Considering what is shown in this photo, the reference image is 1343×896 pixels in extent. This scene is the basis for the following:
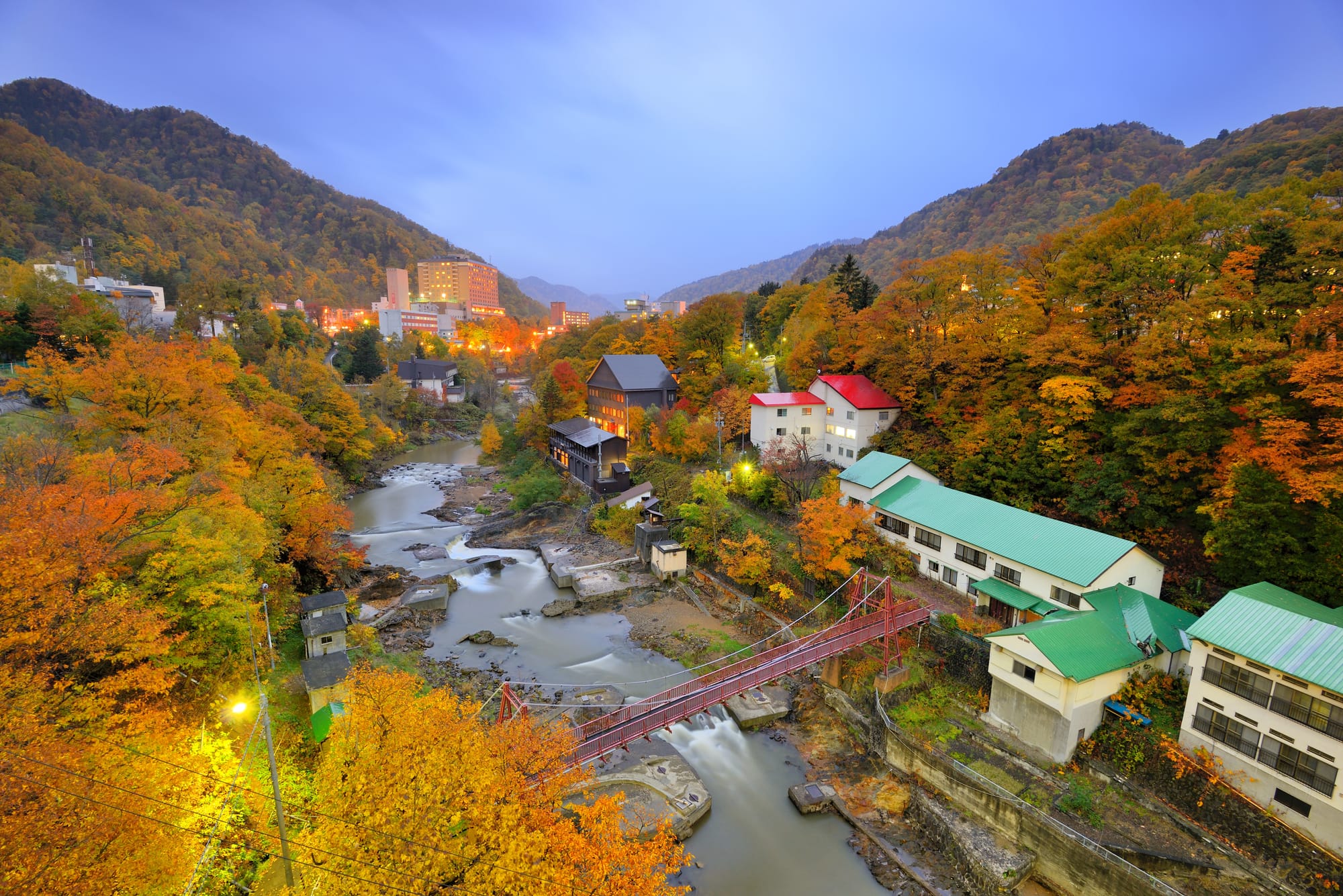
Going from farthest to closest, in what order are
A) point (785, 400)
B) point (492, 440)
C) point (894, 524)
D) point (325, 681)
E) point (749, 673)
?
point (492, 440), point (785, 400), point (894, 524), point (749, 673), point (325, 681)

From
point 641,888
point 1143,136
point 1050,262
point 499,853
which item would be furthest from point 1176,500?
point 1143,136

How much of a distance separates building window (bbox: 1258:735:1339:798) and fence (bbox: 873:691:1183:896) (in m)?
3.03

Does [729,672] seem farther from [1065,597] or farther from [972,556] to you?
[1065,597]

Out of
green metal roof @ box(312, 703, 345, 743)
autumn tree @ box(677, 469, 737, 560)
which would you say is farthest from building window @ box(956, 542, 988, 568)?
green metal roof @ box(312, 703, 345, 743)

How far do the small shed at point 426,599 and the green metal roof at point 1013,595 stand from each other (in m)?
20.2

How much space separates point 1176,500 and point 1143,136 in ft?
227

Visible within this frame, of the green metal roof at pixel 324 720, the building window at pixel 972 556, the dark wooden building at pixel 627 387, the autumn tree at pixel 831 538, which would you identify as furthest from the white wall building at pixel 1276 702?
the dark wooden building at pixel 627 387

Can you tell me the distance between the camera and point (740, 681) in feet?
47.7

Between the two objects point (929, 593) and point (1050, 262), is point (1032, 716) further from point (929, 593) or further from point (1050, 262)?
point (1050, 262)

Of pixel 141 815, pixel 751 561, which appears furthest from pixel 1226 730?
pixel 141 815

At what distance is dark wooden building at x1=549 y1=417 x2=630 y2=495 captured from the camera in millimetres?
32094

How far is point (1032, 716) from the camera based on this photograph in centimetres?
1233

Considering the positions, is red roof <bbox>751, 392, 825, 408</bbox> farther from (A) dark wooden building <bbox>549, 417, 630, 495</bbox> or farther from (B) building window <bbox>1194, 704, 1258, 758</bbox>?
(B) building window <bbox>1194, 704, 1258, 758</bbox>

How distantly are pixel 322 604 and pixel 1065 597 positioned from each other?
22232 mm
